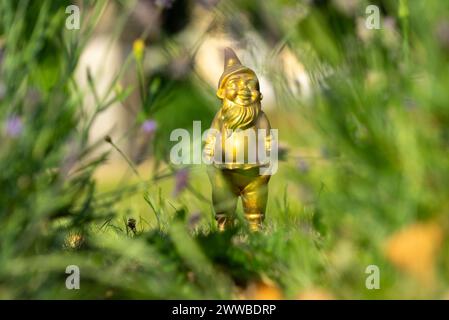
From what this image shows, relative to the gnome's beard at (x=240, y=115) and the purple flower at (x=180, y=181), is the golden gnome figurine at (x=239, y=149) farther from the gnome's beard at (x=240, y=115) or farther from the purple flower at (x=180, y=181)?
the purple flower at (x=180, y=181)

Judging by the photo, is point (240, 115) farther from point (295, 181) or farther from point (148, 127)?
point (295, 181)

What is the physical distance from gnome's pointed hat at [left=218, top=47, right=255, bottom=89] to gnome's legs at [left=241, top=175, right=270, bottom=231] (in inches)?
10.3

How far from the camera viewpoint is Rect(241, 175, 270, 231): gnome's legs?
2285mm

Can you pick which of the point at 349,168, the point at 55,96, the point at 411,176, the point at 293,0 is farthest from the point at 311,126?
the point at 293,0

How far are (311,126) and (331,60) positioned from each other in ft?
0.75

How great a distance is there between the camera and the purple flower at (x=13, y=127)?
1720 mm

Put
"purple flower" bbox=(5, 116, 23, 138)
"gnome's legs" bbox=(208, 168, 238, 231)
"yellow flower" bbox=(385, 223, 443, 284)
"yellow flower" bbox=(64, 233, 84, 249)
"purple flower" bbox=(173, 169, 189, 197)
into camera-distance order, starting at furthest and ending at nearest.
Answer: "gnome's legs" bbox=(208, 168, 238, 231)
"yellow flower" bbox=(64, 233, 84, 249)
"purple flower" bbox=(173, 169, 189, 197)
"purple flower" bbox=(5, 116, 23, 138)
"yellow flower" bbox=(385, 223, 443, 284)

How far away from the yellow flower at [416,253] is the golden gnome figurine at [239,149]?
723mm

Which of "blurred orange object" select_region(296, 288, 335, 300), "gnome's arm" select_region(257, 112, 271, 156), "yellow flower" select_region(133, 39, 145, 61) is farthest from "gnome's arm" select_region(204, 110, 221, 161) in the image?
"blurred orange object" select_region(296, 288, 335, 300)

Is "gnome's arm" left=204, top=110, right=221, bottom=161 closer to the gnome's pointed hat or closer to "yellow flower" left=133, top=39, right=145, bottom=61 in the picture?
the gnome's pointed hat

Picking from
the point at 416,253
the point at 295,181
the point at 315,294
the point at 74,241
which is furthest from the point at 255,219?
the point at 416,253

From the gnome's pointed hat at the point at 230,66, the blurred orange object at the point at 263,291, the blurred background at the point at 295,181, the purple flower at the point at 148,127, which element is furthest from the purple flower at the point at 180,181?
the gnome's pointed hat at the point at 230,66

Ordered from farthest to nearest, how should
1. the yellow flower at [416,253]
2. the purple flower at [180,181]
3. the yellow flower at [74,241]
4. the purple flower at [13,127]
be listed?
the yellow flower at [74,241] → the purple flower at [180,181] → the purple flower at [13,127] → the yellow flower at [416,253]

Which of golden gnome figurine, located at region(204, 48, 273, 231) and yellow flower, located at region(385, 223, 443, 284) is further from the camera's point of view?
golden gnome figurine, located at region(204, 48, 273, 231)
